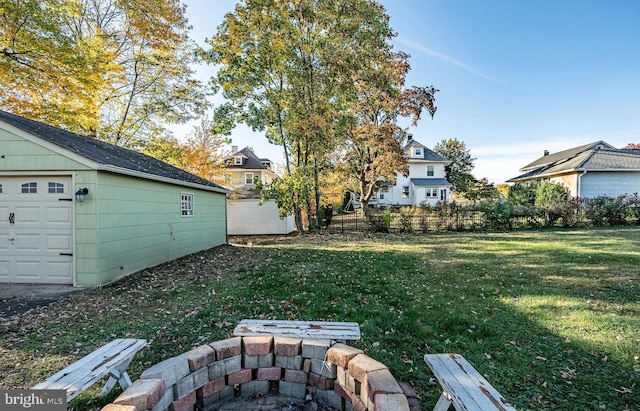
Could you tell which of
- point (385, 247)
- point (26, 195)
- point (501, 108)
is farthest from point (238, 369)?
point (501, 108)

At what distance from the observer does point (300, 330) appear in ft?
9.47

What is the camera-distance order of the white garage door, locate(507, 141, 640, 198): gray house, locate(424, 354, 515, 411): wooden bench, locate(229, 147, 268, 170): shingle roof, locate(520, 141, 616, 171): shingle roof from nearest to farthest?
locate(424, 354, 515, 411): wooden bench → the white garage door → locate(507, 141, 640, 198): gray house → locate(520, 141, 616, 171): shingle roof → locate(229, 147, 268, 170): shingle roof

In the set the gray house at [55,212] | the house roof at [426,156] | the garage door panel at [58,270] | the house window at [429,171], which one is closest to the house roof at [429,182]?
the house window at [429,171]

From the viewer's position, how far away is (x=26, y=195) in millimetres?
6242

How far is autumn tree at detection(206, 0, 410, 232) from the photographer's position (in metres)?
13.2

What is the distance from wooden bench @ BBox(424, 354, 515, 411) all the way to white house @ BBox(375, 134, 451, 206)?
27674 millimetres

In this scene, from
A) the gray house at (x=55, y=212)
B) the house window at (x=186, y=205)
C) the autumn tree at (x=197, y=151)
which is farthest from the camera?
the autumn tree at (x=197, y=151)

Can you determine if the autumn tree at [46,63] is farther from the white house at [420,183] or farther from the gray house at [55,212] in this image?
the white house at [420,183]

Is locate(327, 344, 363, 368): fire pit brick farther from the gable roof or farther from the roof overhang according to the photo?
the gable roof

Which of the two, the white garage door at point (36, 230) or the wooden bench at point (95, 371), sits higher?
the white garage door at point (36, 230)

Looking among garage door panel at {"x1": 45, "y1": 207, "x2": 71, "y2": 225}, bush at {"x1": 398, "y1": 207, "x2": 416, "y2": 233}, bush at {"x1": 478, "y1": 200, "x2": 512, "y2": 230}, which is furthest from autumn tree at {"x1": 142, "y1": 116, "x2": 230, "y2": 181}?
bush at {"x1": 478, "y1": 200, "x2": 512, "y2": 230}

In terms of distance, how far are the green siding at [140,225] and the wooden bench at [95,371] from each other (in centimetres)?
453

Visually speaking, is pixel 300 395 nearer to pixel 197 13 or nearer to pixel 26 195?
pixel 26 195

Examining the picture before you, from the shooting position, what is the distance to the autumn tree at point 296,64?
1317cm
